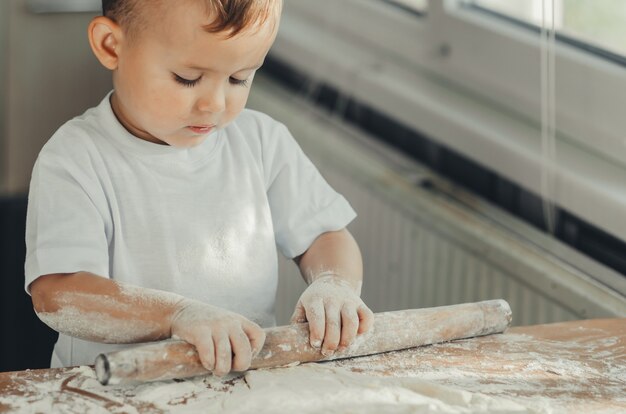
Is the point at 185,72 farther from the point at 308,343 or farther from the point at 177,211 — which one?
the point at 308,343

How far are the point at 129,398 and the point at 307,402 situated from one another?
0.60ft

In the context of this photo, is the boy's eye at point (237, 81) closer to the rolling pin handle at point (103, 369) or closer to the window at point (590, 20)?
the rolling pin handle at point (103, 369)

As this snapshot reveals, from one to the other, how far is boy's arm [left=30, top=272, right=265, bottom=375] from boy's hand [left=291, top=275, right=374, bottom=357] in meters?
0.09

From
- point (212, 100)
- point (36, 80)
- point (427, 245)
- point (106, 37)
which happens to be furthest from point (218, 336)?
point (36, 80)

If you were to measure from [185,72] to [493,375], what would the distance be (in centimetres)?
50

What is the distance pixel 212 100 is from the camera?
1.10 metres

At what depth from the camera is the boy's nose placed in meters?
1.10

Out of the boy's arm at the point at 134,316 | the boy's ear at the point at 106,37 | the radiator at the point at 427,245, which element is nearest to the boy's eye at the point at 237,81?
the boy's ear at the point at 106,37

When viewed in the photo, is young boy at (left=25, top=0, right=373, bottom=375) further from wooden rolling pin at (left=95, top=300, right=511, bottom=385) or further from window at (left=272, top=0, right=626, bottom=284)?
window at (left=272, top=0, right=626, bottom=284)

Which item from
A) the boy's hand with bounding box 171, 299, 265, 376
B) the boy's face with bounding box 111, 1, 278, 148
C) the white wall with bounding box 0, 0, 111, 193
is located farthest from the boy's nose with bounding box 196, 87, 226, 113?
the white wall with bounding box 0, 0, 111, 193

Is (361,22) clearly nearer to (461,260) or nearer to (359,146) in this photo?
(359,146)

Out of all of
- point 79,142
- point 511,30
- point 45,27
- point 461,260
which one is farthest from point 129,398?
point 45,27

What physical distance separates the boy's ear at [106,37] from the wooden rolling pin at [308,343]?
36 centimetres

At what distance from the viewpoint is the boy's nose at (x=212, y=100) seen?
110 centimetres
